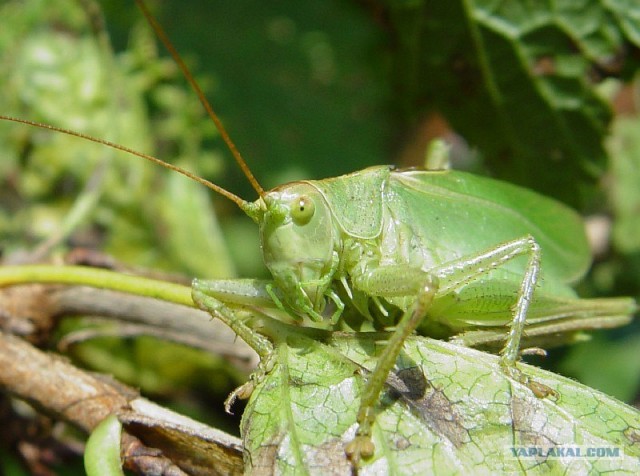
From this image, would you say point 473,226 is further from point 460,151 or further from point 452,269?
point 460,151

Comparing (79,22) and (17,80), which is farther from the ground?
(79,22)

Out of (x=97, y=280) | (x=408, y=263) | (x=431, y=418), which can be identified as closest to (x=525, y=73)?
(x=408, y=263)

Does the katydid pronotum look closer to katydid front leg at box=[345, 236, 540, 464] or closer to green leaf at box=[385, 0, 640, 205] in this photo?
katydid front leg at box=[345, 236, 540, 464]

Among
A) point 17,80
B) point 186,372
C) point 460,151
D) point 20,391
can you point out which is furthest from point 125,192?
point 460,151

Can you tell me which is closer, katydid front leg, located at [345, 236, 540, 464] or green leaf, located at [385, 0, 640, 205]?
katydid front leg, located at [345, 236, 540, 464]

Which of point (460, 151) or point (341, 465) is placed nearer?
point (341, 465)

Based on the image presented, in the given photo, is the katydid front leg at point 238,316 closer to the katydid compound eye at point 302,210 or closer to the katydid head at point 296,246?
the katydid head at point 296,246

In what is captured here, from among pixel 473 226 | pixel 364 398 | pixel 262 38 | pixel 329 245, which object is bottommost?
pixel 364 398

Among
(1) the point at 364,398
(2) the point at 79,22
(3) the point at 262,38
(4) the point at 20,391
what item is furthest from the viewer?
(3) the point at 262,38

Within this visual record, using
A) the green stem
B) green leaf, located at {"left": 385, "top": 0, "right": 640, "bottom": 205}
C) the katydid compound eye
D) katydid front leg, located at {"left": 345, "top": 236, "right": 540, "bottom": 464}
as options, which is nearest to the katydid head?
the katydid compound eye
